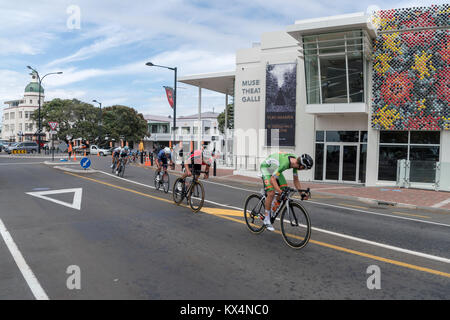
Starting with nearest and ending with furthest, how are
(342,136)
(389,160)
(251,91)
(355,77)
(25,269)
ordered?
(25,269) < (355,77) < (389,160) < (342,136) < (251,91)

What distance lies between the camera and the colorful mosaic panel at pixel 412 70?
17.4 meters

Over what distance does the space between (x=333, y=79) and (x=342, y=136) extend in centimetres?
333

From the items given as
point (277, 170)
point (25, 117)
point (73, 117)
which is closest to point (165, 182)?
point (277, 170)

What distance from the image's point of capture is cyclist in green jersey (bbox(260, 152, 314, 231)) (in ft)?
20.4

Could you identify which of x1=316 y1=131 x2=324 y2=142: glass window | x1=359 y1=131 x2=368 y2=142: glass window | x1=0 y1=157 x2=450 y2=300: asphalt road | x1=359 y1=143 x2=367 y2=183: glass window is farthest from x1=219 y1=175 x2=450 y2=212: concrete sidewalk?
x1=316 y1=131 x2=324 y2=142: glass window

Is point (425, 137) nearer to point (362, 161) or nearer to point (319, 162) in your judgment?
point (362, 161)

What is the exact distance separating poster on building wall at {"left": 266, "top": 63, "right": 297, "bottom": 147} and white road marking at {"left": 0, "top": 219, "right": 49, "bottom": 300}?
17.3 m

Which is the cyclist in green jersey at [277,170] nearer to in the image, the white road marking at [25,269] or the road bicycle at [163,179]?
the white road marking at [25,269]

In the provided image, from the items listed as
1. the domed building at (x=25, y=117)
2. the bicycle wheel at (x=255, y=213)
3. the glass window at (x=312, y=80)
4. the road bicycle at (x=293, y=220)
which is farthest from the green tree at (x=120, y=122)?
the road bicycle at (x=293, y=220)

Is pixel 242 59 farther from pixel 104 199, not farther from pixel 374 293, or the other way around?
pixel 374 293

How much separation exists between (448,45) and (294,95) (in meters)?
8.01

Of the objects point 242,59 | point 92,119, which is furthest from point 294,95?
point 92,119

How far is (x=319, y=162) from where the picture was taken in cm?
2130

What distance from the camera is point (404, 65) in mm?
18109
